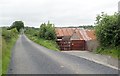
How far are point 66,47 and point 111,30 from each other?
15.4m

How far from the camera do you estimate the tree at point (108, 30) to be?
2408cm

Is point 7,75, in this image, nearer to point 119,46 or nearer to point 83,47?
point 119,46

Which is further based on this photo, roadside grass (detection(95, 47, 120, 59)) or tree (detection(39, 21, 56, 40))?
tree (detection(39, 21, 56, 40))

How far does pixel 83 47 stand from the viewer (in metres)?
38.7

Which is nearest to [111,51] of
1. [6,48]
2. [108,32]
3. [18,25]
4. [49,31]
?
[108,32]

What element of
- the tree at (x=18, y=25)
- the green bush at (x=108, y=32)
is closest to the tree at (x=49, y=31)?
the green bush at (x=108, y=32)

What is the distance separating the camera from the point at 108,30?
1007 inches

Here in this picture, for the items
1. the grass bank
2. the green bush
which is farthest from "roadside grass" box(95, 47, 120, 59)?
the grass bank

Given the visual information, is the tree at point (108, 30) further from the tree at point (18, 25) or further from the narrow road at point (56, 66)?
the tree at point (18, 25)

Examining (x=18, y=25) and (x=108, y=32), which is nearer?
(x=108, y=32)

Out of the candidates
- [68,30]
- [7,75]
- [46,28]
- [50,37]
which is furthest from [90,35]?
[7,75]

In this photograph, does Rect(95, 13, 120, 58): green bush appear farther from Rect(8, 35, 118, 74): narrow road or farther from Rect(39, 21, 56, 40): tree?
Rect(39, 21, 56, 40): tree

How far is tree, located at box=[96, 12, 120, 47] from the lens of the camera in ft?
79.0

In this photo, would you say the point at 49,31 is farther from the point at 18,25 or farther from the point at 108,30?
the point at 18,25
